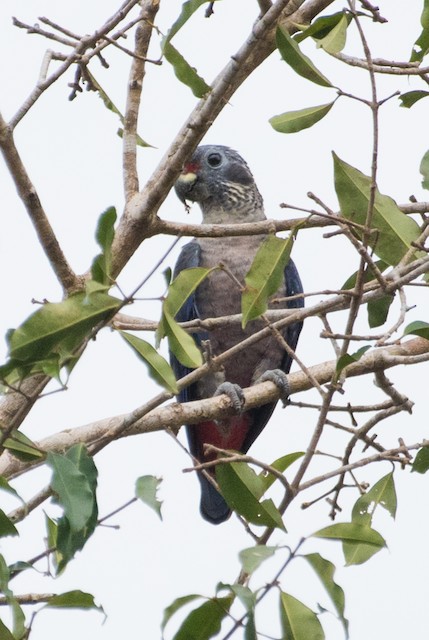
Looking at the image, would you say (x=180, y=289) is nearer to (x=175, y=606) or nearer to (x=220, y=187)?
(x=175, y=606)

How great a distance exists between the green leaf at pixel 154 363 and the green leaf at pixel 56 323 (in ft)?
0.38

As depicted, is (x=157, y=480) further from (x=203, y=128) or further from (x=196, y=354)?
(x=203, y=128)

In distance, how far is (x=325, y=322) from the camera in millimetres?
2344

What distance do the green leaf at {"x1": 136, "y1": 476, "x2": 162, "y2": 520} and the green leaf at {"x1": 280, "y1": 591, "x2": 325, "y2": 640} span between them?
12.6 inches

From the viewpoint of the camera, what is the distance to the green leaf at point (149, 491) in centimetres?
208

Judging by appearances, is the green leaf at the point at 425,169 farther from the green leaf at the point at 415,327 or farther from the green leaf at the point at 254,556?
the green leaf at the point at 254,556

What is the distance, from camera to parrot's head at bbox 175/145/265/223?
491cm

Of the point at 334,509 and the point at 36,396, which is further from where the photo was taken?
the point at 334,509

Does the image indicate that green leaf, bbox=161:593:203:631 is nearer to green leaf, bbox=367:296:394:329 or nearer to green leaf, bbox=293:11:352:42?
green leaf, bbox=367:296:394:329

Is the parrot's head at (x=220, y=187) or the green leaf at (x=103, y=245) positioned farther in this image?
the parrot's head at (x=220, y=187)

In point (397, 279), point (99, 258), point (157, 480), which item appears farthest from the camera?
point (397, 279)

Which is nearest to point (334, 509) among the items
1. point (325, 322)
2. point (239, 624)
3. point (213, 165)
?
point (325, 322)

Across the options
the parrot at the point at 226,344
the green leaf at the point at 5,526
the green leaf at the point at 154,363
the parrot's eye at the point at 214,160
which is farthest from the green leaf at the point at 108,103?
the parrot's eye at the point at 214,160

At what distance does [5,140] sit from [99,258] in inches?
33.0
